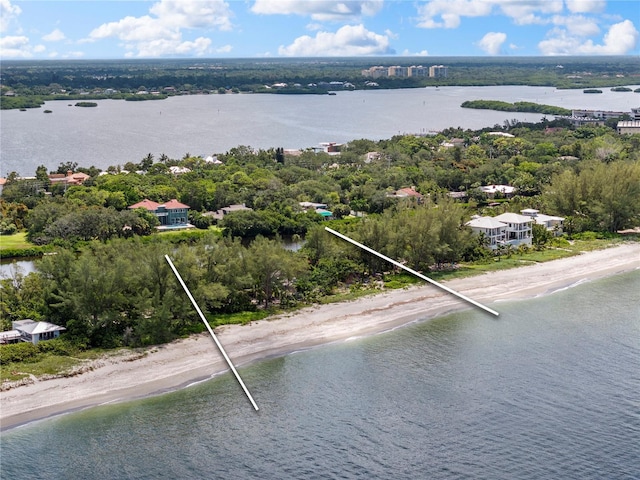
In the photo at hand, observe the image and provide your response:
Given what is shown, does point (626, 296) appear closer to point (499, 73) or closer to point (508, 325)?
point (508, 325)

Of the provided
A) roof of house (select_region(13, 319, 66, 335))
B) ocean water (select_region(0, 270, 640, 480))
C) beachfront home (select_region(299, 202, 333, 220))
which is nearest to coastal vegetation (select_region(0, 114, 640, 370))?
roof of house (select_region(13, 319, 66, 335))

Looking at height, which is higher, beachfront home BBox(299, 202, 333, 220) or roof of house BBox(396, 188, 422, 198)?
roof of house BBox(396, 188, 422, 198)

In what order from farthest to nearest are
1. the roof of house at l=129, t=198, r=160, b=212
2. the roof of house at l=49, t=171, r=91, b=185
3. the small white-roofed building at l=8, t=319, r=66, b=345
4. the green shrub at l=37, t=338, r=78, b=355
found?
the roof of house at l=49, t=171, r=91, b=185 < the roof of house at l=129, t=198, r=160, b=212 < the small white-roofed building at l=8, t=319, r=66, b=345 < the green shrub at l=37, t=338, r=78, b=355

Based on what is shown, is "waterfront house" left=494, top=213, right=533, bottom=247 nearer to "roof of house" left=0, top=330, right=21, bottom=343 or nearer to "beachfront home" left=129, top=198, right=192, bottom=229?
"beachfront home" left=129, top=198, right=192, bottom=229

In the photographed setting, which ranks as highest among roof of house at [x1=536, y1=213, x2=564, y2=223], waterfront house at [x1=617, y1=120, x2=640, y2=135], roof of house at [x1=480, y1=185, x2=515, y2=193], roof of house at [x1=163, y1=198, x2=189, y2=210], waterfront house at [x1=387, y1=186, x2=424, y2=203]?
waterfront house at [x1=617, y1=120, x2=640, y2=135]

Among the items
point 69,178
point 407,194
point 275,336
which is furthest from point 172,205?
point 275,336

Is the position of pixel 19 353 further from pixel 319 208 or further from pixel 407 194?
pixel 407 194
